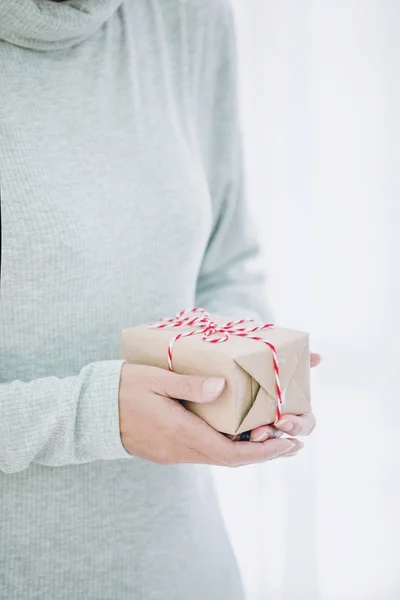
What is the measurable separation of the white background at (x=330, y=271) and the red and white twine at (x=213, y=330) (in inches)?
35.4

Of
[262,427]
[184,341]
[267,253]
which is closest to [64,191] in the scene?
[184,341]

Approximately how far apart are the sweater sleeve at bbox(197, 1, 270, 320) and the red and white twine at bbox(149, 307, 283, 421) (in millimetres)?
209

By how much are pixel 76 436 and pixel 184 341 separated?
141mm

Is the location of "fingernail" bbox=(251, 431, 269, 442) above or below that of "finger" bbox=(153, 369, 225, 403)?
below

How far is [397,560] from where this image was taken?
1.57 meters

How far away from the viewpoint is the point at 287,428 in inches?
23.9

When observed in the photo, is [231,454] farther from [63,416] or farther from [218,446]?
[63,416]

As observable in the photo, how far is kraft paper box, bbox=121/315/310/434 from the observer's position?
56cm

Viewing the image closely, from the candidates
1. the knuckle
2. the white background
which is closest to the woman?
the knuckle

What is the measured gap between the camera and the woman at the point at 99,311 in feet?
2.00

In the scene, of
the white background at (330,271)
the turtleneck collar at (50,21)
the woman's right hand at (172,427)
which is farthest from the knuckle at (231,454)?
the white background at (330,271)

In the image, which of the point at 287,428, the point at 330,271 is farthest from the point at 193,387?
the point at 330,271

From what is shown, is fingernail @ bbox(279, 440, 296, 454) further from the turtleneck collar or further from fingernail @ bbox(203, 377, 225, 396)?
the turtleneck collar

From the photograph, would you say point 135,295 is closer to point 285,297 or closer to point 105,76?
point 105,76
